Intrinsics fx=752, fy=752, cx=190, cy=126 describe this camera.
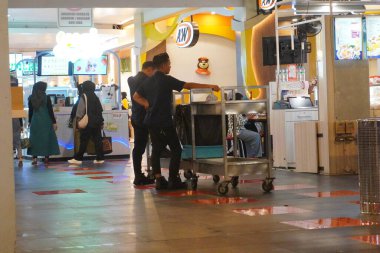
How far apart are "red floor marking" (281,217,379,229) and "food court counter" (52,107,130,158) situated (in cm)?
1080

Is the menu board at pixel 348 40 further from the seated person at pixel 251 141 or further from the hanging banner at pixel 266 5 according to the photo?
the hanging banner at pixel 266 5

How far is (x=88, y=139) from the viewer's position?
15672 millimetres

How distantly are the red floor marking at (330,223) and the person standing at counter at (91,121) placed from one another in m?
9.23

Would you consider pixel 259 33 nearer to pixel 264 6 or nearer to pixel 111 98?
pixel 264 6

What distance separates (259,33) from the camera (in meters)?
18.3

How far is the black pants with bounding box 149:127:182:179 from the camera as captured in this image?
9328 mm

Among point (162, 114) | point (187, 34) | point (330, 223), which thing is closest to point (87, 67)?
point (187, 34)

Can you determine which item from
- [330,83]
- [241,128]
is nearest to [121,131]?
[241,128]

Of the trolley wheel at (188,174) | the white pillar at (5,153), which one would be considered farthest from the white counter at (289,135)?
the white pillar at (5,153)

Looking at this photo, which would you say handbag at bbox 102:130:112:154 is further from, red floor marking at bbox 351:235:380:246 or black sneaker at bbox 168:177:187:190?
red floor marking at bbox 351:235:380:246

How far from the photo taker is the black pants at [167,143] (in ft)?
30.6

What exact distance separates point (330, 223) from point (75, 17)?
1369cm

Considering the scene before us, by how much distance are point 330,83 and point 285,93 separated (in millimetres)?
2299

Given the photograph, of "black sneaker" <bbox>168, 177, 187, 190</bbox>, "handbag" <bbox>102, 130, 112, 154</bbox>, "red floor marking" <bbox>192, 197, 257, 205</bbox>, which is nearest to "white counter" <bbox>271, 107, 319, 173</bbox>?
"black sneaker" <bbox>168, 177, 187, 190</bbox>
